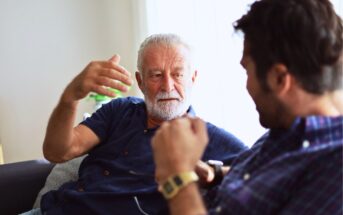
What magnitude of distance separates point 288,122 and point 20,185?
1.22 metres

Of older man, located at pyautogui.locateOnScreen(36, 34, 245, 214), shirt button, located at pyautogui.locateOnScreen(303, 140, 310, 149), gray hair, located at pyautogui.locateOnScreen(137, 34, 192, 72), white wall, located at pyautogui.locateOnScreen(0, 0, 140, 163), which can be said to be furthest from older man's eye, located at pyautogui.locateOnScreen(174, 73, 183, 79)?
white wall, located at pyautogui.locateOnScreen(0, 0, 140, 163)

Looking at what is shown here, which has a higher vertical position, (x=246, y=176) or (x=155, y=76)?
(x=155, y=76)

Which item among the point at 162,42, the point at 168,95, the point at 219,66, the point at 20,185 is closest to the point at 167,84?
the point at 168,95

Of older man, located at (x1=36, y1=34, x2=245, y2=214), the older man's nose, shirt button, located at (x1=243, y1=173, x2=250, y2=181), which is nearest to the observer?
shirt button, located at (x1=243, y1=173, x2=250, y2=181)

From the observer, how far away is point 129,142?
1448 mm

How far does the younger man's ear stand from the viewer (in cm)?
81

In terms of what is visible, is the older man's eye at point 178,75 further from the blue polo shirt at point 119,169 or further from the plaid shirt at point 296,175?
the plaid shirt at point 296,175

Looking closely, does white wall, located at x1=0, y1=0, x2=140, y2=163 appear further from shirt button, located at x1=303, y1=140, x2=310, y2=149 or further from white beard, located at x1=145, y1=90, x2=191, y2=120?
shirt button, located at x1=303, y1=140, x2=310, y2=149

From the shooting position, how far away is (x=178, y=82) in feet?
4.79

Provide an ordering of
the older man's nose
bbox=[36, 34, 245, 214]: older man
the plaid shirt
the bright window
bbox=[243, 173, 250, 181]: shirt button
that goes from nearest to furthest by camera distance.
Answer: the plaid shirt
bbox=[243, 173, 250, 181]: shirt button
bbox=[36, 34, 245, 214]: older man
the older man's nose
the bright window

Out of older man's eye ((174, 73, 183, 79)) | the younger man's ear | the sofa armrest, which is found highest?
the younger man's ear

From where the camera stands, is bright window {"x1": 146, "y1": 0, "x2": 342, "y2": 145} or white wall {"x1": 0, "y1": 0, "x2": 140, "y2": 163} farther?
white wall {"x1": 0, "y1": 0, "x2": 140, "y2": 163}

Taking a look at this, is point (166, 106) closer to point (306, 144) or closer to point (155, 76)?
point (155, 76)

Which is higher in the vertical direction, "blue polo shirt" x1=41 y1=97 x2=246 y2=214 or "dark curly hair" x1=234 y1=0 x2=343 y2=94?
"dark curly hair" x1=234 y1=0 x2=343 y2=94
